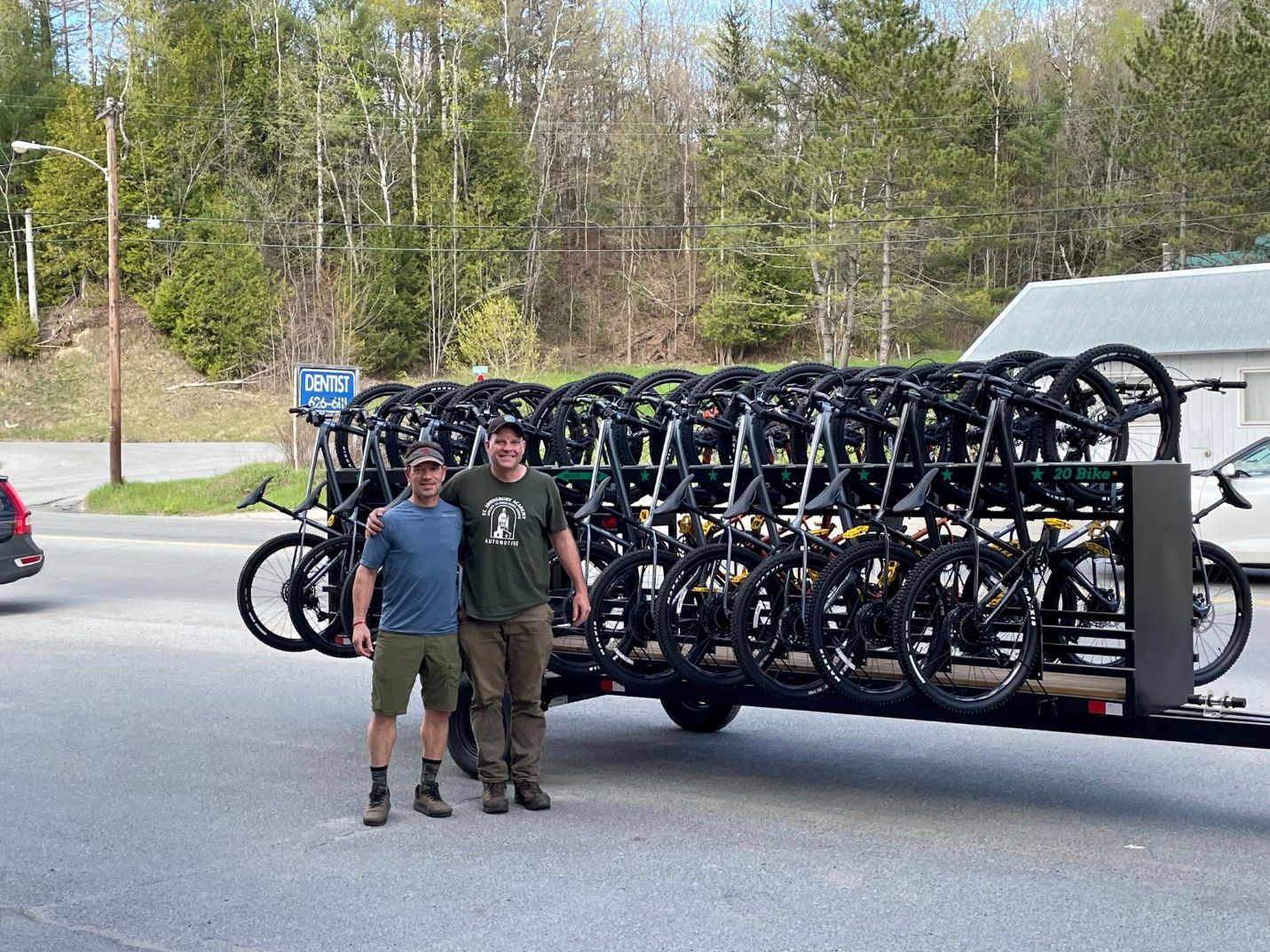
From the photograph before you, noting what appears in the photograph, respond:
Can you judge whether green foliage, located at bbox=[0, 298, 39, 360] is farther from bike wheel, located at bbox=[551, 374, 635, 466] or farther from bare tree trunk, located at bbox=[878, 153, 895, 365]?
bike wheel, located at bbox=[551, 374, 635, 466]

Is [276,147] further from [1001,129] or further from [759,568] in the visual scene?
[759,568]

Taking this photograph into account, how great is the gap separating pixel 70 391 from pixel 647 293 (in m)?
28.8

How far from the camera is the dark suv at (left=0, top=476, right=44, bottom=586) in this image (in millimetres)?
14828

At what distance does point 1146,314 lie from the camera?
90.0 feet

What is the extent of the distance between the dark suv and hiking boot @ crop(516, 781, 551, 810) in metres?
9.84

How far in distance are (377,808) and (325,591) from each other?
2.26 m

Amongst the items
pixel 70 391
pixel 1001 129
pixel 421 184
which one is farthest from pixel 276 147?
pixel 1001 129

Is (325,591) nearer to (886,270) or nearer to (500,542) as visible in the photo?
(500,542)

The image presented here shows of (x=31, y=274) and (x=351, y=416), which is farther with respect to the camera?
(x=31, y=274)

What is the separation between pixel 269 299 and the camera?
6462cm

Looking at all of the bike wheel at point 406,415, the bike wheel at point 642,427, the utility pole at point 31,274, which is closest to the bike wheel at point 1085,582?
the bike wheel at point 642,427

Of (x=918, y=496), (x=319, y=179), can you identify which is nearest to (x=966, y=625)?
(x=918, y=496)

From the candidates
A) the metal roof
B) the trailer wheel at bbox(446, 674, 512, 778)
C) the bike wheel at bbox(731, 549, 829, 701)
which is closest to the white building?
the metal roof

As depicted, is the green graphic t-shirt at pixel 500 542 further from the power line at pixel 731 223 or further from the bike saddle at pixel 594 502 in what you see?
the power line at pixel 731 223
